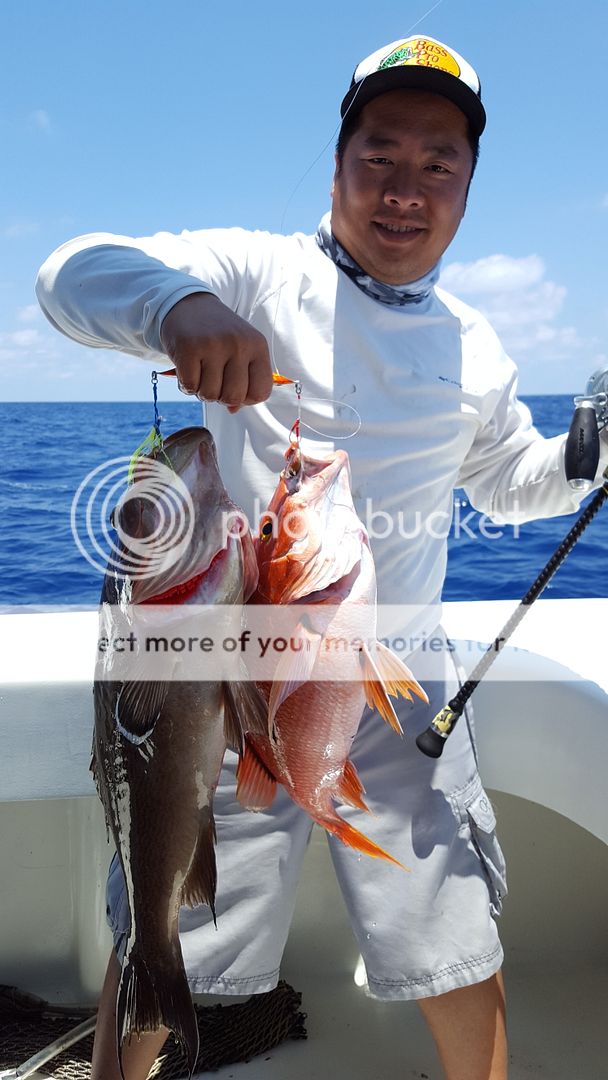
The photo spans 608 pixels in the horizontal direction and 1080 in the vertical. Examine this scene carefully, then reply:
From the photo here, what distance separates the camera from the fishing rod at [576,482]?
203cm

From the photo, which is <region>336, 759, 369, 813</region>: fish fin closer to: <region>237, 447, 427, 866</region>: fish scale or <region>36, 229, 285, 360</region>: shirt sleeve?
<region>237, 447, 427, 866</region>: fish scale

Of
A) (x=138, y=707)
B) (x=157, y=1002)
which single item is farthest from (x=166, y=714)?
(x=157, y=1002)

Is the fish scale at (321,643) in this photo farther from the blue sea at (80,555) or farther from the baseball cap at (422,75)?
the blue sea at (80,555)

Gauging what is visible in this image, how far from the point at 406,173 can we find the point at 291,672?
3.85 ft

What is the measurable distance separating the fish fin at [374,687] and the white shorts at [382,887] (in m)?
0.57

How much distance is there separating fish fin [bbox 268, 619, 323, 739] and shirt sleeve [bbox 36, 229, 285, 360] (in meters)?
0.53

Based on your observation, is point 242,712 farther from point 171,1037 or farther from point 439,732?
point 171,1037

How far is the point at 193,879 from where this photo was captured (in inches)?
59.5

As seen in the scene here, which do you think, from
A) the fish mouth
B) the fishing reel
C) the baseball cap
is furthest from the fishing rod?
the fish mouth

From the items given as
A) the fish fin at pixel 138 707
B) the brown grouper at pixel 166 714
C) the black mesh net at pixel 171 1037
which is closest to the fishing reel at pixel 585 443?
the brown grouper at pixel 166 714

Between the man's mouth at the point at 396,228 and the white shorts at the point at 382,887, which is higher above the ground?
the man's mouth at the point at 396,228

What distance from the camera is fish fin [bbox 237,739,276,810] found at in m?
1.57

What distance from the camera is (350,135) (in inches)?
81.2

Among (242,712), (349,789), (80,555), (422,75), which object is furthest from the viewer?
(80,555)
